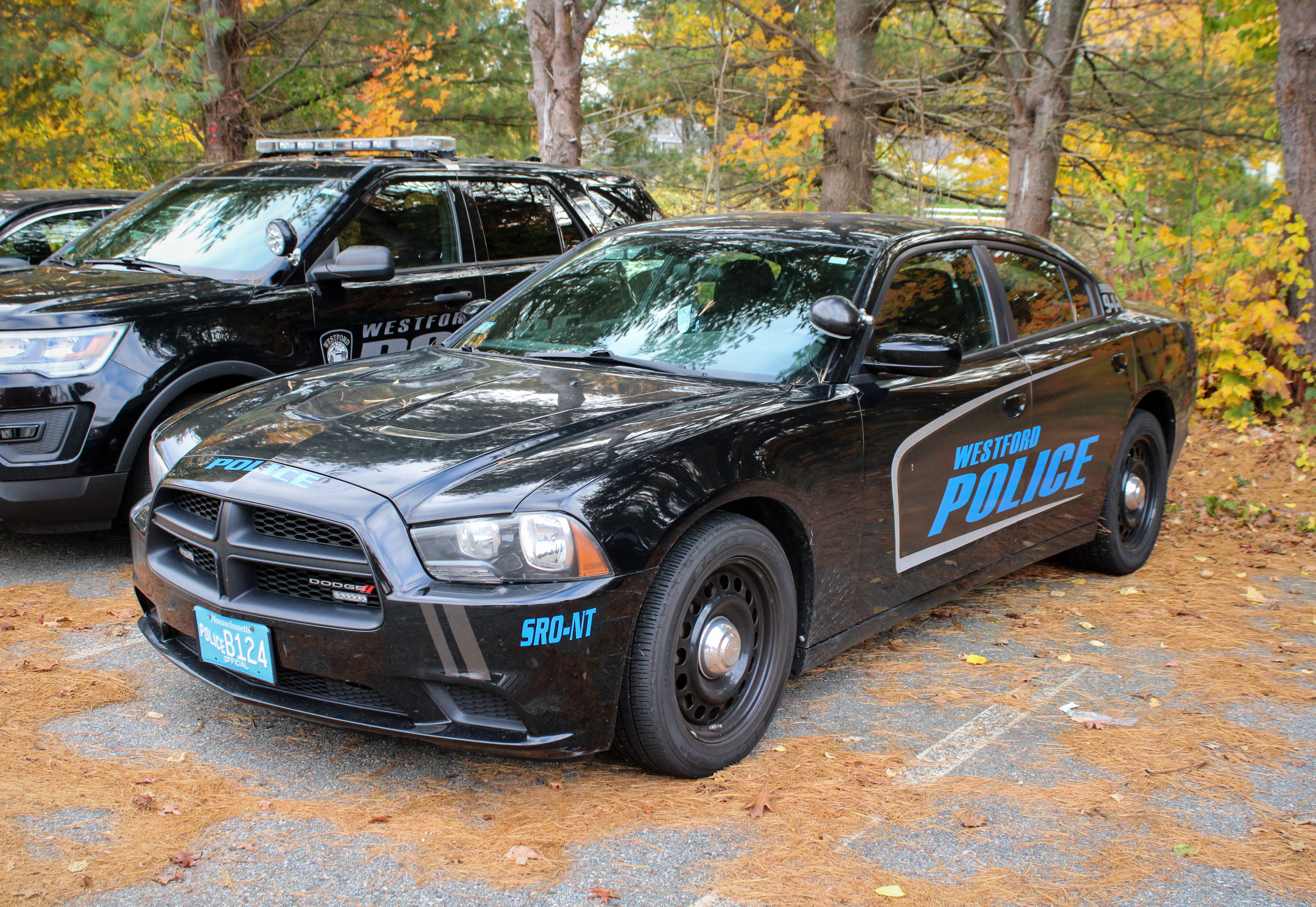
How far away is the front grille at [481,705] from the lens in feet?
9.59

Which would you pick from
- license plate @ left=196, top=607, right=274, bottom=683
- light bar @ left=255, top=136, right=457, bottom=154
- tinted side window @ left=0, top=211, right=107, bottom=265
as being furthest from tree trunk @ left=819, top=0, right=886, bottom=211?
license plate @ left=196, top=607, right=274, bottom=683

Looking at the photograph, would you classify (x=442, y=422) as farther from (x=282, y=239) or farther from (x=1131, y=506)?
(x=1131, y=506)

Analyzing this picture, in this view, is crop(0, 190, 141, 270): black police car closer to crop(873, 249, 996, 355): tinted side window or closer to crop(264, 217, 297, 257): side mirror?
crop(264, 217, 297, 257): side mirror

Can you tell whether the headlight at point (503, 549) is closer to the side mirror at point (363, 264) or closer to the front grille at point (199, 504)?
the front grille at point (199, 504)

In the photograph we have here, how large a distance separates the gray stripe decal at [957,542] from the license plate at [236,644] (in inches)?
83.3

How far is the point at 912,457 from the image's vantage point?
3959 mm

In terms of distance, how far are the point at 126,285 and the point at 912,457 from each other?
3.74 meters

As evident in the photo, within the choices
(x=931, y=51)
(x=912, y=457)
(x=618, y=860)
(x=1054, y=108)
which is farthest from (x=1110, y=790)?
(x=931, y=51)

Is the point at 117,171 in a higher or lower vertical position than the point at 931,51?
lower

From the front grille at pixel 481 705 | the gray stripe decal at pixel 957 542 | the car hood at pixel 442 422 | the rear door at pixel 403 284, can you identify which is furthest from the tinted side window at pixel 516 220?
the front grille at pixel 481 705

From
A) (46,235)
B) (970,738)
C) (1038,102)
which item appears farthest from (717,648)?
(1038,102)

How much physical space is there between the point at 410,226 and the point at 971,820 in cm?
444

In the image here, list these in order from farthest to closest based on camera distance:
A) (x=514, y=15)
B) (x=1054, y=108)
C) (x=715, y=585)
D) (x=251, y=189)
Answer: (x=514, y=15) < (x=1054, y=108) < (x=251, y=189) < (x=715, y=585)

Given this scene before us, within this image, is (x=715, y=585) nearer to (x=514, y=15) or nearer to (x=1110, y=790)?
(x=1110, y=790)
